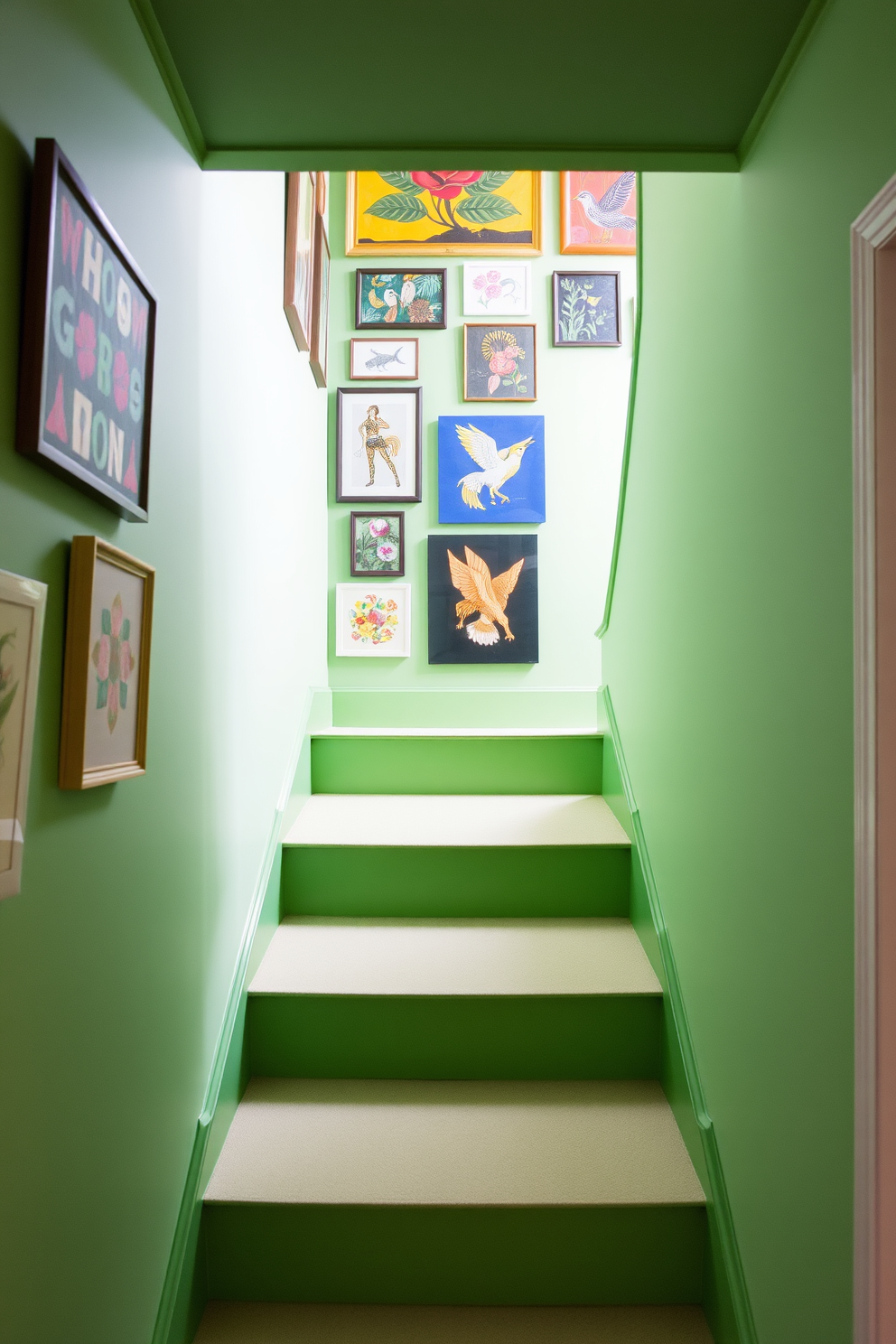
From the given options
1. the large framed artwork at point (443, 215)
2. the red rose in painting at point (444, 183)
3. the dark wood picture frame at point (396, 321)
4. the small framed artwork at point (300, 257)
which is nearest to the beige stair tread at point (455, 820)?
the small framed artwork at point (300, 257)

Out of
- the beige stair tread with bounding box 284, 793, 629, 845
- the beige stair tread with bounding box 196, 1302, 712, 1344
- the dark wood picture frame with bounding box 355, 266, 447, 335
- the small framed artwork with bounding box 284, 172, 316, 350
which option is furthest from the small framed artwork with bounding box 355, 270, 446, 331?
the beige stair tread with bounding box 196, 1302, 712, 1344

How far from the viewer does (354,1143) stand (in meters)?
1.77

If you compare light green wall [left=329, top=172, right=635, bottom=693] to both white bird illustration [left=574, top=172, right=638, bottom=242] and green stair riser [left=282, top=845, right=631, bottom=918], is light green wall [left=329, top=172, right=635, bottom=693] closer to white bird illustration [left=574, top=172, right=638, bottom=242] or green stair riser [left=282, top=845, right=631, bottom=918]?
white bird illustration [left=574, top=172, right=638, bottom=242]

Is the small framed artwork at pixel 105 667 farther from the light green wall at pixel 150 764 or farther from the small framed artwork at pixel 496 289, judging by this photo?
the small framed artwork at pixel 496 289

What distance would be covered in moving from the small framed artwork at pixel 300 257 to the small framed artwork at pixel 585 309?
3.78 feet

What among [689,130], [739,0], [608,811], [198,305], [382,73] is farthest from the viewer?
[608,811]

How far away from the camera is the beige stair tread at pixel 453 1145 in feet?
5.42

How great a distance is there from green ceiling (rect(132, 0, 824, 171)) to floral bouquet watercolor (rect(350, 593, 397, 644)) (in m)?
2.03

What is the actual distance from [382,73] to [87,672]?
3.58 ft

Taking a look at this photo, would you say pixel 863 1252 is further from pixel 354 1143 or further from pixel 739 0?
pixel 739 0

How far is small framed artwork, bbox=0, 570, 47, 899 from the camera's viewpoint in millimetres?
896

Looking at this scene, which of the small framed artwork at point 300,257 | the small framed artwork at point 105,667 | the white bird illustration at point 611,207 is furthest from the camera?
the white bird illustration at point 611,207

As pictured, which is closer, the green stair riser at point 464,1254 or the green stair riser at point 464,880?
the green stair riser at point 464,1254

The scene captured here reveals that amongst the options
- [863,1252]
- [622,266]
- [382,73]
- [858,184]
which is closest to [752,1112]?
[863,1252]
